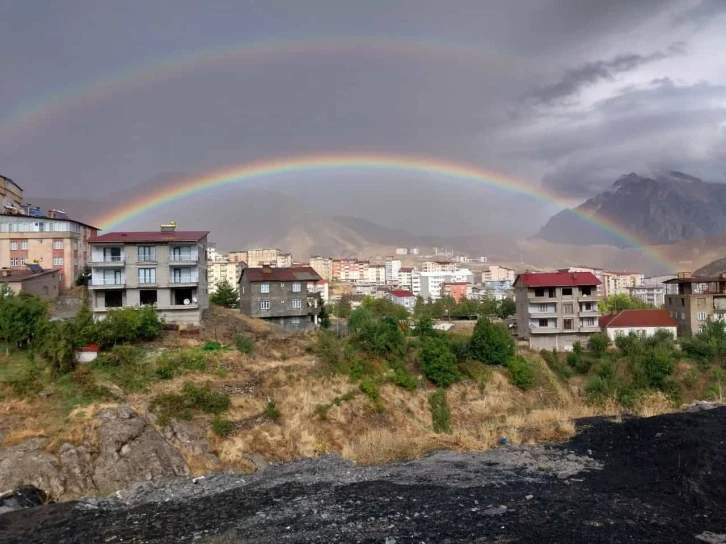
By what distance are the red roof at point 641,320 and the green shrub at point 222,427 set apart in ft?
148

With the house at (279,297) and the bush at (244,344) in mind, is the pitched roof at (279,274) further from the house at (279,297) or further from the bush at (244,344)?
the bush at (244,344)

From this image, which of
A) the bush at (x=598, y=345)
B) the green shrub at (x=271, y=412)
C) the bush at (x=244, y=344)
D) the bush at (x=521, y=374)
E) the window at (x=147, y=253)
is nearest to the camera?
the green shrub at (x=271, y=412)

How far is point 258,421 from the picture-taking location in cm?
2402

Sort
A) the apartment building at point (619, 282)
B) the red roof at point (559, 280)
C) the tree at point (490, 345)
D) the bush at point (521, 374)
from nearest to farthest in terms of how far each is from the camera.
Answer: the bush at point (521, 374), the tree at point (490, 345), the red roof at point (559, 280), the apartment building at point (619, 282)

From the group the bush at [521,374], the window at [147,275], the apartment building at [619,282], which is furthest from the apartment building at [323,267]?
the bush at [521,374]

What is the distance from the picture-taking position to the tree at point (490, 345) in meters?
35.6

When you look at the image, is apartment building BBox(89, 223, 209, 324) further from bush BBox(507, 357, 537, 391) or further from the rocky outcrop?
bush BBox(507, 357, 537, 391)

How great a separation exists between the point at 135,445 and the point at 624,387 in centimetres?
3375

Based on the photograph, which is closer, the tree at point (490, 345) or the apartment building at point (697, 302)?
the tree at point (490, 345)

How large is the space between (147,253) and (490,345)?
27198 millimetres

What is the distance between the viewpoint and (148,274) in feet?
125

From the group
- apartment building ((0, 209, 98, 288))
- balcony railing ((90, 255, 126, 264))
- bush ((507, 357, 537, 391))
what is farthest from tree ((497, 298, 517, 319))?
apartment building ((0, 209, 98, 288))

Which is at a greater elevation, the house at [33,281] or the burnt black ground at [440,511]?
the house at [33,281]

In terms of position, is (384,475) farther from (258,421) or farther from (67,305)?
Answer: (67,305)
